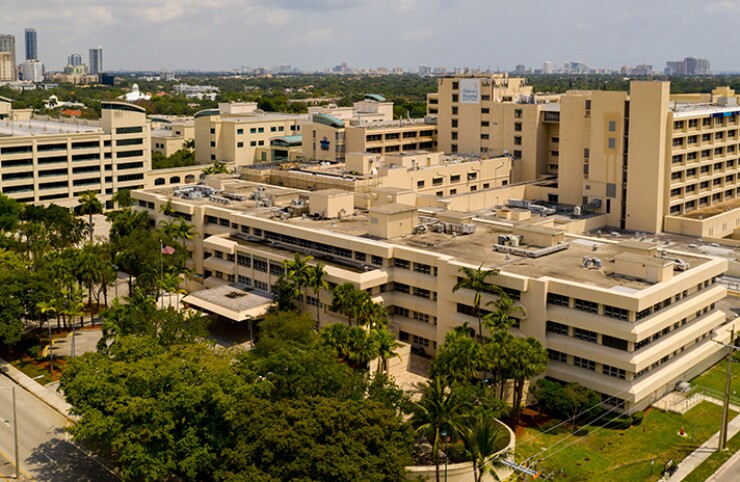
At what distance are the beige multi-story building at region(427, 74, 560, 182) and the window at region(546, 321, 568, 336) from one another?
6814cm

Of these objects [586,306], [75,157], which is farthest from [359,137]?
[586,306]

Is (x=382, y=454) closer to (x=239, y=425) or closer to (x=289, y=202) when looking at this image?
(x=239, y=425)

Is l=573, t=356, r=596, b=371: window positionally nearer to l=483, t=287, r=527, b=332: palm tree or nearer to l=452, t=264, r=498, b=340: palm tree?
l=483, t=287, r=527, b=332: palm tree

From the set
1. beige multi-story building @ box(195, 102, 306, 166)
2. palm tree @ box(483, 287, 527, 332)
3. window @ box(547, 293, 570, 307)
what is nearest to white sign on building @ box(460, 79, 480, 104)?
beige multi-story building @ box(195, 102, 306, 166)

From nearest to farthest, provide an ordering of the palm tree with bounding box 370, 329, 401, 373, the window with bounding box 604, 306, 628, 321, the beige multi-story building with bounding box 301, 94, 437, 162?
the window with bounding box 604, 306, 628, 321, the palm tree with bounding box 370, 329, 401, 373, the beige multi-story building with bounding box 301, 94, 437, 162

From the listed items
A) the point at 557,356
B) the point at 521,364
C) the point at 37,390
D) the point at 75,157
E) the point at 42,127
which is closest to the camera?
the point at 521,364

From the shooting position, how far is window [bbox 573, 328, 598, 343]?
220 ft

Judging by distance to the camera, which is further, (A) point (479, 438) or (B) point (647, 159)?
(B) point (647, 159)

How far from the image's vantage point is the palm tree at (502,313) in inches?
2633

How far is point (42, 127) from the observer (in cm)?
16100

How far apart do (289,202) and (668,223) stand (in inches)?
1969

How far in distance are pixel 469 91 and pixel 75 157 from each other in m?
72.6

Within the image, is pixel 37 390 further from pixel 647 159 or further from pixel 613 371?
pixel 647 159

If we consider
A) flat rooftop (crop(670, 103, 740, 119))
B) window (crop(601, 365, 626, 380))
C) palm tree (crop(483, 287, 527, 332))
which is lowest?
window (crop(601, 365, 626, 380))
